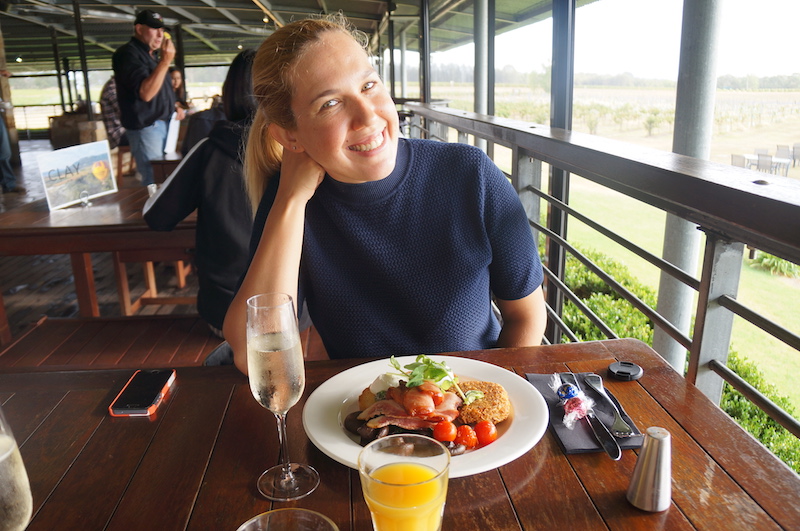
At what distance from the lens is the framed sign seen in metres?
2.89

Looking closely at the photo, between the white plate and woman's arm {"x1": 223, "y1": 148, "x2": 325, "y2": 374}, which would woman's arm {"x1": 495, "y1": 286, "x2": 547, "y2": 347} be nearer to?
the white plate

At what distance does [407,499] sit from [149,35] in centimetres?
474

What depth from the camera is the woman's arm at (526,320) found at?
1.44 metres

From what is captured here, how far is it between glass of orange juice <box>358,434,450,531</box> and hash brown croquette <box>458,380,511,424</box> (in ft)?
Answer: 0.72

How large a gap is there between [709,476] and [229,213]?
196 centimetres

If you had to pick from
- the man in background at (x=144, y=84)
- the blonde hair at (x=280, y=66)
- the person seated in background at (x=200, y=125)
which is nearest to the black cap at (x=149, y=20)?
the man in background at (x=144, y=84)

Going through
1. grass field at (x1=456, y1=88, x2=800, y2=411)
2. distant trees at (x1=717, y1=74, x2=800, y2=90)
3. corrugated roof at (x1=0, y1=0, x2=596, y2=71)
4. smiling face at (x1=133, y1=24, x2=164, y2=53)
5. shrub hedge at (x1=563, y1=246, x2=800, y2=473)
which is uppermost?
corrugated roof at (x1=0, y1=0, x2=596, y2=71)

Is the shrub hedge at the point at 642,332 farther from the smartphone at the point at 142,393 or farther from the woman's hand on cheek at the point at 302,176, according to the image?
the smartphone at the point at 142,393

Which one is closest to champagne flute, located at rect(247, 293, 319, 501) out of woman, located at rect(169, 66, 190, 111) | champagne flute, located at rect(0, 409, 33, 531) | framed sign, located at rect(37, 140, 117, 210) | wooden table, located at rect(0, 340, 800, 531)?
wooden table, located at rect(0, 340, 800, 531)

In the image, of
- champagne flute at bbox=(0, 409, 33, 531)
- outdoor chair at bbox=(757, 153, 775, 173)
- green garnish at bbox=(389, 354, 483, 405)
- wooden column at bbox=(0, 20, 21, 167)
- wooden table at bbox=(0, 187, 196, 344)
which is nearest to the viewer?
champagne flute at bbox=(0, 409, 33, 531)

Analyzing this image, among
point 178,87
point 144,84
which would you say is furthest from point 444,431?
point 178,87

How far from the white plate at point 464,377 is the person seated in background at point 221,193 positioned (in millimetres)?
1354

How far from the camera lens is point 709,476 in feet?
2.55

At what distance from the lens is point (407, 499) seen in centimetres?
63
